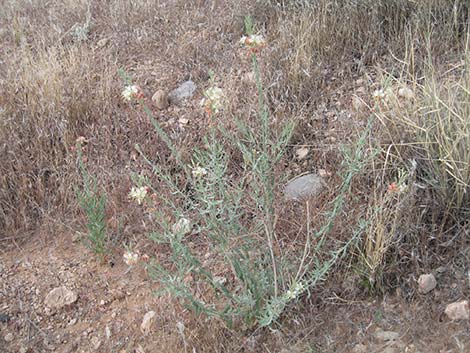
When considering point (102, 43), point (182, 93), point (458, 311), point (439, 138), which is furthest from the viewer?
point (102, 43)

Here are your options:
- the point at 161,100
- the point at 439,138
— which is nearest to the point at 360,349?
the point at 439,138

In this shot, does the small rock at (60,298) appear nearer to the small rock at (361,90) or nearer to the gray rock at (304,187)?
the gray rock at (304,187)

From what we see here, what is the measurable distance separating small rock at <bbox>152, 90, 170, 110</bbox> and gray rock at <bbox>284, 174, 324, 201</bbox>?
1245 millimetres

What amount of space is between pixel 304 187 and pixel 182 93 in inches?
53.7

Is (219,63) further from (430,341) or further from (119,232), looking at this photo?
(430,341)

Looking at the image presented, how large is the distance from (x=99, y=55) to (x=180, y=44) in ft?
2.07

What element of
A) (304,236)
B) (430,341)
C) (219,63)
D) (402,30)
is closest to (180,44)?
(219,63)

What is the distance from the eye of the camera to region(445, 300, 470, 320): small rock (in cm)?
229

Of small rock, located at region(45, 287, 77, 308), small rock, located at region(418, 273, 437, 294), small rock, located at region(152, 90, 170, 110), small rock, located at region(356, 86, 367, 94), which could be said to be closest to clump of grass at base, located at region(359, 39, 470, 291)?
small rock, located at region(418, 273, 437, 294)

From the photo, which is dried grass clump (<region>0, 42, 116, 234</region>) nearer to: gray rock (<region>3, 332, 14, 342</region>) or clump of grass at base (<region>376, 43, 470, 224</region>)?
gray rock (<region>3, 332, 14, 342</region>)

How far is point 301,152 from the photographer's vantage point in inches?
129

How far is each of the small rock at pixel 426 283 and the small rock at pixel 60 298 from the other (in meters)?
1.60

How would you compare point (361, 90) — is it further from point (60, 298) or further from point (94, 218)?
point (60, 298)

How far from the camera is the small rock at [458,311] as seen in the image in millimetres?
2293
